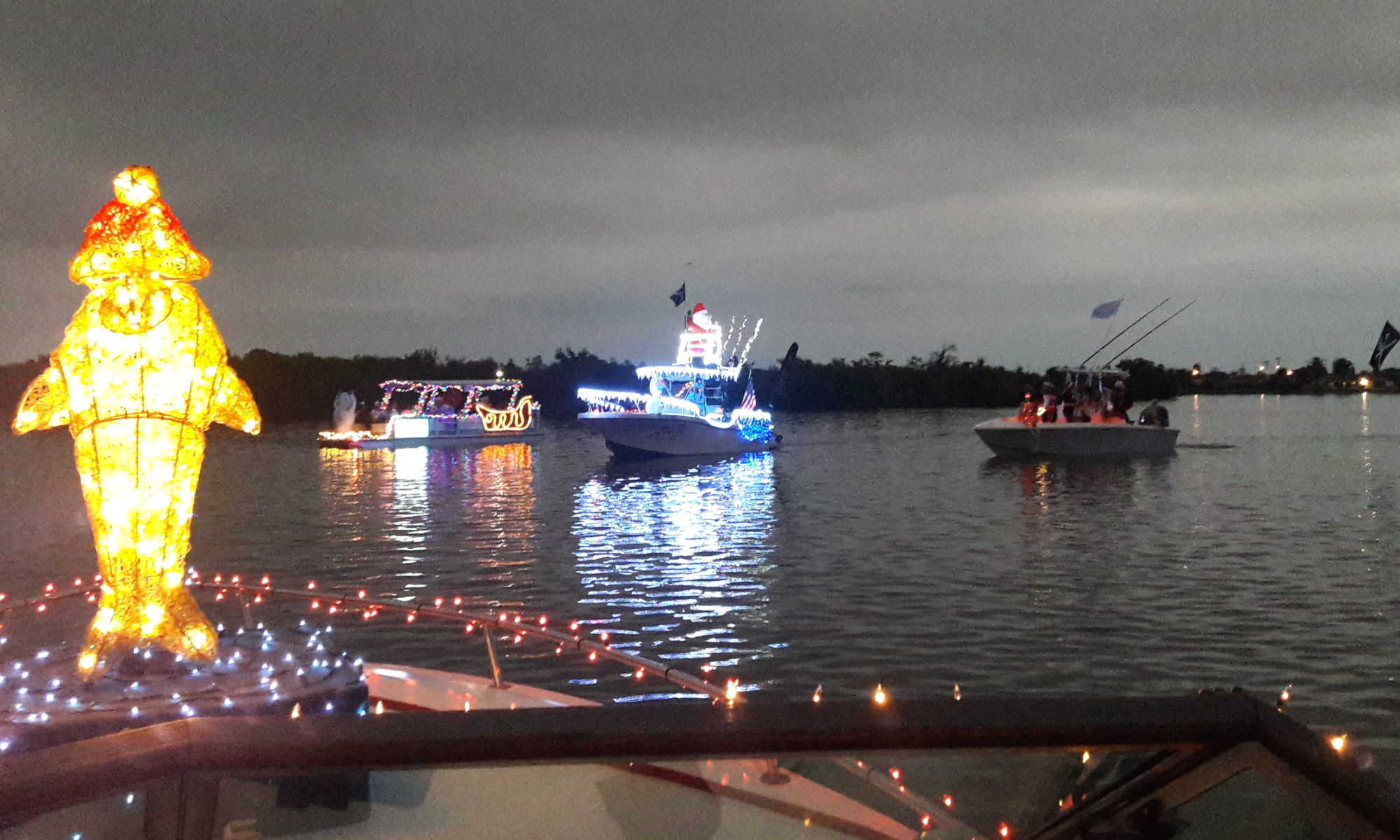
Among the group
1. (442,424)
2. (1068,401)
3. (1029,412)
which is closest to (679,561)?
(1029,412)

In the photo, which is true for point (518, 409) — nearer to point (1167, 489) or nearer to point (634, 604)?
point (1167, 489)

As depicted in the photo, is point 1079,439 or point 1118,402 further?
point 1118,402

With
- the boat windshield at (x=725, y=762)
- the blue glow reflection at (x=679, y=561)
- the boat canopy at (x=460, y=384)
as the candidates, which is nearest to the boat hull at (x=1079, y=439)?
the blue glow reflection at (x=679, y=561)

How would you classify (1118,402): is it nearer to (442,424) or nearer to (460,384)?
(460,384)

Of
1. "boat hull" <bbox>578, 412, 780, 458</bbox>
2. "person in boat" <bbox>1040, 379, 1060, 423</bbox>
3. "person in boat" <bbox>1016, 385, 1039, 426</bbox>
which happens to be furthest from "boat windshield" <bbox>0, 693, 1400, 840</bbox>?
"boat hull" <bbox>578, 412, 780, 458</bbox>

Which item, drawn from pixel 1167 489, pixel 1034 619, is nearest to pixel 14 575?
pixel 1034 619

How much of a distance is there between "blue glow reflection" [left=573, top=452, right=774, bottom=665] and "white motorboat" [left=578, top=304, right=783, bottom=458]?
4.52 meters

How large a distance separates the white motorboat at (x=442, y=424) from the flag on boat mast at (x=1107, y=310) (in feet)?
75.6

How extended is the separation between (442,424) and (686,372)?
13.9m

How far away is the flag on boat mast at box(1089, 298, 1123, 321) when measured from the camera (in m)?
36.0

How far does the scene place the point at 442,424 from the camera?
4772 centimetres

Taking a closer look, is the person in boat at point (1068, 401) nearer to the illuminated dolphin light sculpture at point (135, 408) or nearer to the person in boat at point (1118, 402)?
the person in boat at point (1118, 402)

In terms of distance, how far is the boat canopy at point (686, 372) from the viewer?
37.9 m

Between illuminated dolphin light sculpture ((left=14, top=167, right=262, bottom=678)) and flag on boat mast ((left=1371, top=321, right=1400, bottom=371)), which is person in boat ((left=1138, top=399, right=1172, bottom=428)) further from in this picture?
illuminated dolphin light sculpture ((left=14, top=167, right=262, bottom=678))
